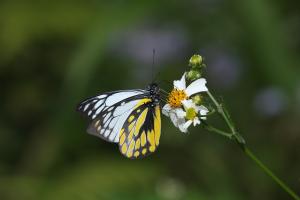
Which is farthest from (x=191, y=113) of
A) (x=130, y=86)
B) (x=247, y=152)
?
(x=130, y=86)

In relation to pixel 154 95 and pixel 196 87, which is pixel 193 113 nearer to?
pixel 196 87

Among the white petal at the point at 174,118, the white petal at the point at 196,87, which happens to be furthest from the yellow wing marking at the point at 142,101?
the white petal at the point at 196,87

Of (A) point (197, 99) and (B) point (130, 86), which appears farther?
(B) point (130, 86)

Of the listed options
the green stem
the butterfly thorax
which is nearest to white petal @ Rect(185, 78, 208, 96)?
the green stem

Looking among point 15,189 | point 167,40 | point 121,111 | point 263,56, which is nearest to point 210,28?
point 167,40

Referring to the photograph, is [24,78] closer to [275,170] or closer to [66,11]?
[66,11]

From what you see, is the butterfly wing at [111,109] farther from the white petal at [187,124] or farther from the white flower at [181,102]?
the white petal at [187,124]
